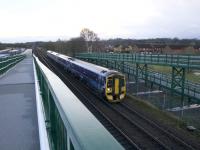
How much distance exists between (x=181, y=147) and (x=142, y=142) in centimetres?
181

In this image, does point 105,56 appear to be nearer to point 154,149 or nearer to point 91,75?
point 91,75

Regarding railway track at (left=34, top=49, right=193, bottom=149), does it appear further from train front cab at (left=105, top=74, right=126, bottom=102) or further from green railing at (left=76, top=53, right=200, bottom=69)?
green railing at (left=76, top=53, right=200, bottom=69)

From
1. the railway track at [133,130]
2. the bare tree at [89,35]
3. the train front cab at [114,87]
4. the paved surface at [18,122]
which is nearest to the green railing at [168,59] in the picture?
the train front cab at [114,87]

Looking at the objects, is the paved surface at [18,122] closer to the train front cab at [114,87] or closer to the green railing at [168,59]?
the train front cab at [114,87]

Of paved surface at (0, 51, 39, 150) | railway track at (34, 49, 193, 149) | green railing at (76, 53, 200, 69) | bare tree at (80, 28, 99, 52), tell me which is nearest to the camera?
paved surface at (0, 51, 39, 150)

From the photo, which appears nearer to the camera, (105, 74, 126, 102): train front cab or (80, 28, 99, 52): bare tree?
(105, 74, 126, 102): train front cab

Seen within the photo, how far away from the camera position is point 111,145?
145cm

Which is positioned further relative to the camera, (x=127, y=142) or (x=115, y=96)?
(x=115, y=96)

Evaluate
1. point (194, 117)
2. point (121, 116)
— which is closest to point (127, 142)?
point (121, 116)

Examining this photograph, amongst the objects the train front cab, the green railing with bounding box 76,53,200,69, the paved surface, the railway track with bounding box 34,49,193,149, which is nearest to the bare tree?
the green railing with bounding box 76,53,200,69

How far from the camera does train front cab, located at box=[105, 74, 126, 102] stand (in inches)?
864

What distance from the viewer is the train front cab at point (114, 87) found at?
864 inches

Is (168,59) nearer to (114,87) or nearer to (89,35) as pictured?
(114,87)

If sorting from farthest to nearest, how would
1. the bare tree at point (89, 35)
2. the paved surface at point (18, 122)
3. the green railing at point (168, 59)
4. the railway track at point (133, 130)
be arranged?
the bare tree at point (89, 35)
the green railing at point (168, 59)
the railway track at point (133, 130)
the paved surface at point (18, 122)
